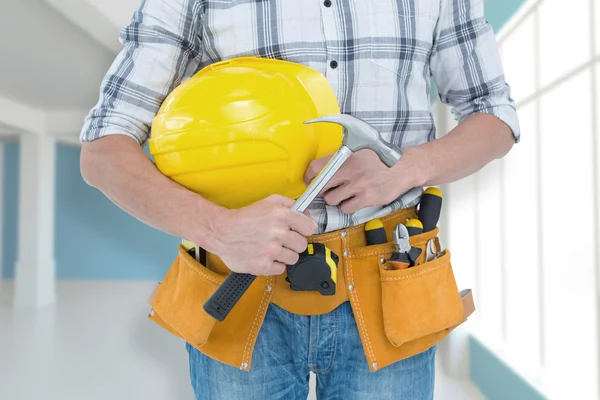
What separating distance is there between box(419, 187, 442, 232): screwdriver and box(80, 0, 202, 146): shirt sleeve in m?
0.49

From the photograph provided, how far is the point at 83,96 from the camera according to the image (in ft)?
19.7

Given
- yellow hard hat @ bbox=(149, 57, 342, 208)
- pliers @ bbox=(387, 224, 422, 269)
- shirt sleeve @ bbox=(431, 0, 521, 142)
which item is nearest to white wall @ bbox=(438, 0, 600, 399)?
shirt sleeve @ bbox=(431, 0, 521, 142)

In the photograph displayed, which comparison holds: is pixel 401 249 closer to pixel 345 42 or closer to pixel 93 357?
pixel 345 42

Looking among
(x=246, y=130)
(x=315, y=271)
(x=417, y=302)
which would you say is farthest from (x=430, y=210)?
(x=246, y=130)

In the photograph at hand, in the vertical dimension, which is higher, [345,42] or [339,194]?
[345,42]

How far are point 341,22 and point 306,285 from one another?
42 cm

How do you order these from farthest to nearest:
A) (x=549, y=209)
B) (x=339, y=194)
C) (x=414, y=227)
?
(x=549, y=209) < (x=414, y=227) < (x=339, y=194)

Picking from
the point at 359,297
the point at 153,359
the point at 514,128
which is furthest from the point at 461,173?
the point at 153,359

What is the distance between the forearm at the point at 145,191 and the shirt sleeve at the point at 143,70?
0.03 meters

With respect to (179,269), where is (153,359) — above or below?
below

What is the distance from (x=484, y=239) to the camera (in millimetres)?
3188

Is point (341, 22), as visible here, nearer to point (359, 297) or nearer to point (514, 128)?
point (514, 128)

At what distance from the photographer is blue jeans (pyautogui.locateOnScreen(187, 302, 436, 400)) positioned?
2.66 feet

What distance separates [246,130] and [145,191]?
0.19 metres
